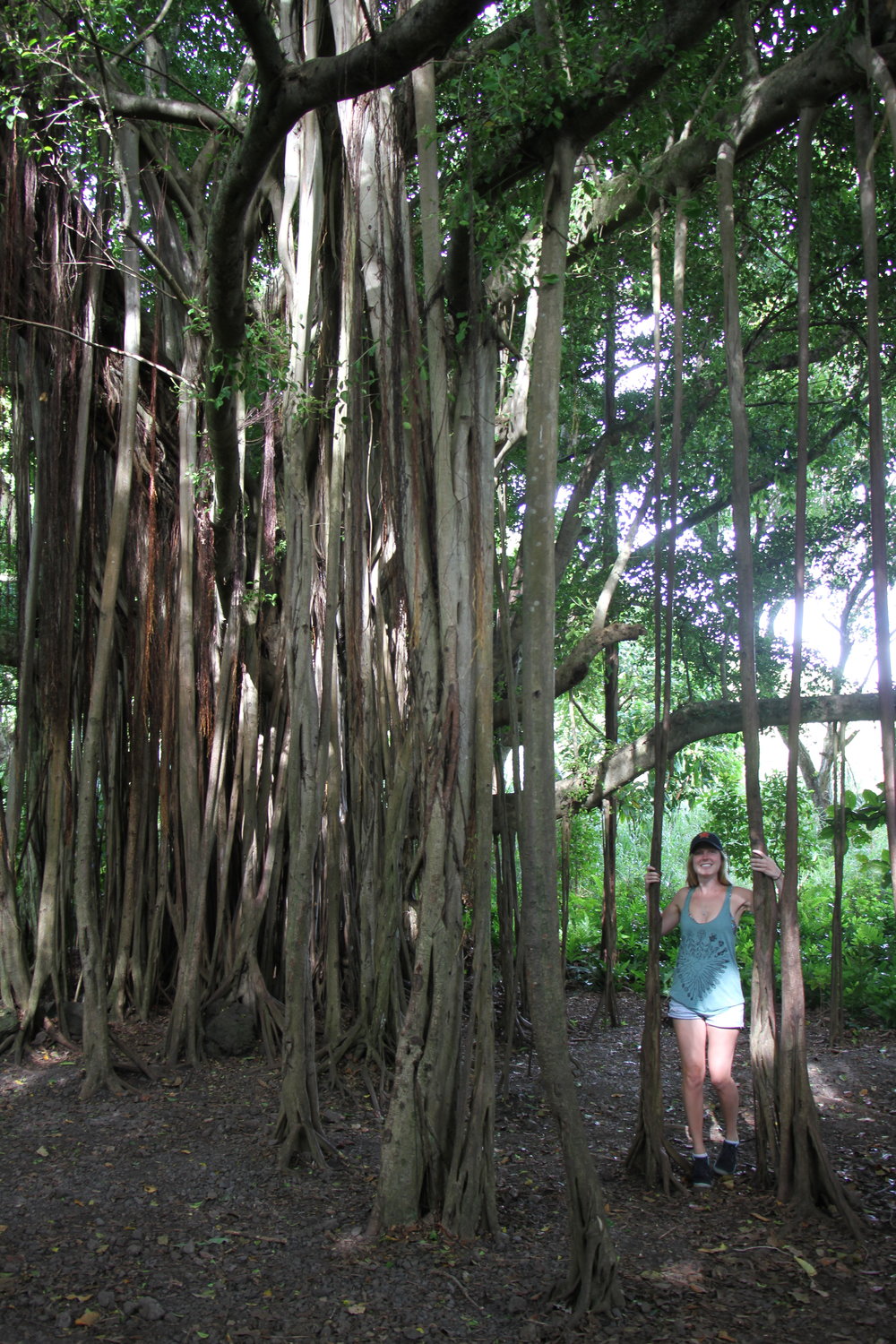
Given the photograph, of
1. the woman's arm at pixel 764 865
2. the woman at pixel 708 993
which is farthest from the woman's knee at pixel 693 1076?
the woman's arm at pixel 764 865

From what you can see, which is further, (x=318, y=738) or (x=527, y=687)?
(x=318, y=738)

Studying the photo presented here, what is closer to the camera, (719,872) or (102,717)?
(719,872)

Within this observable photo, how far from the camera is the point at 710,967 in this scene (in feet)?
10.3

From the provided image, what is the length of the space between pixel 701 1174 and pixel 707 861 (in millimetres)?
942

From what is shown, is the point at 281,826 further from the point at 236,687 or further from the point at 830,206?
the point at 830,206

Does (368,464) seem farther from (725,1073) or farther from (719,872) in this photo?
(725,1073)

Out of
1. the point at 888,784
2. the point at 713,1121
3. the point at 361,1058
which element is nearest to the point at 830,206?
the point at 888,784

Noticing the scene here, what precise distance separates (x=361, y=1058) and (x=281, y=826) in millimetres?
1087

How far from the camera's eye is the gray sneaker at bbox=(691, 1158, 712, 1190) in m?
3.06

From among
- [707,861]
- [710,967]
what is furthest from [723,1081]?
[707,861]

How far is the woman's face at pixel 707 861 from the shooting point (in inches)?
128

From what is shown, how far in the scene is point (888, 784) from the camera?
2633 mm

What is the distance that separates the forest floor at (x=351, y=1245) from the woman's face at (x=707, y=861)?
0.94 meters

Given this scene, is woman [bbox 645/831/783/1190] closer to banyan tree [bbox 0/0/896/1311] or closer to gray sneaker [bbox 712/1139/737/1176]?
gray sneaker [bbox 712/1139/737/1176]
